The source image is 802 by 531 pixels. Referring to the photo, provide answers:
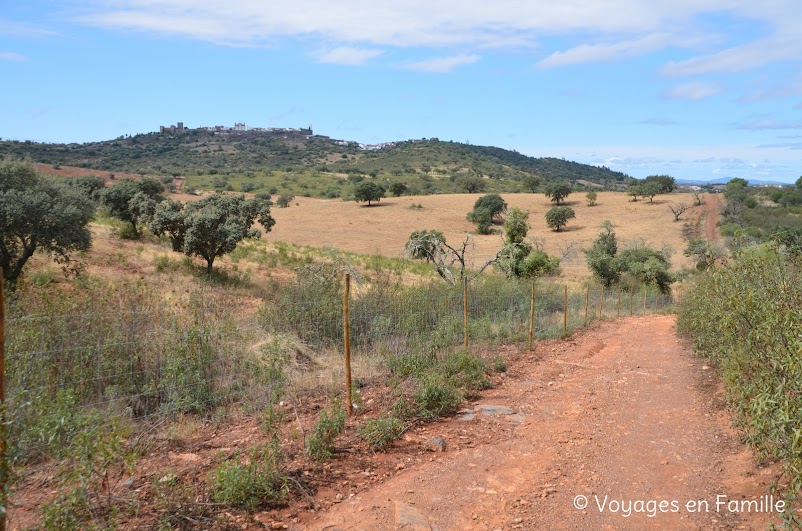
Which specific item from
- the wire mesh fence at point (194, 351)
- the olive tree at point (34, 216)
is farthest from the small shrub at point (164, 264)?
the wire mesh fence at point (194, 351)

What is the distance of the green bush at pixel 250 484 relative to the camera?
16.2ft

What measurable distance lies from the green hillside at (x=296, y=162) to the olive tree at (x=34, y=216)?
62219 mm

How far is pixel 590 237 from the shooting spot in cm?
5988

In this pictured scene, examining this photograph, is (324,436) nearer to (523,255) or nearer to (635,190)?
(523,255)

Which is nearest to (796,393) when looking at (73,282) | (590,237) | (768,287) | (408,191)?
(768,287)

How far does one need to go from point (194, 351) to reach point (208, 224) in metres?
15.2

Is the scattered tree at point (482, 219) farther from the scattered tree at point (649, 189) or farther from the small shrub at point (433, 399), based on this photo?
the small shrub at point (433, 399)

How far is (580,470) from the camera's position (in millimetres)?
6250

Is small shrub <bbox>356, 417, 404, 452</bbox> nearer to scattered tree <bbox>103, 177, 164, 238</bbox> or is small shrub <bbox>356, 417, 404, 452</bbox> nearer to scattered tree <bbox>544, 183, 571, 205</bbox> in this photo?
scattered tree <bbox>103, 177, 164, 238</bbox>

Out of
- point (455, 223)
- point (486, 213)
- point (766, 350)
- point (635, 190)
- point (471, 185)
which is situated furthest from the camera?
point (471, 185)

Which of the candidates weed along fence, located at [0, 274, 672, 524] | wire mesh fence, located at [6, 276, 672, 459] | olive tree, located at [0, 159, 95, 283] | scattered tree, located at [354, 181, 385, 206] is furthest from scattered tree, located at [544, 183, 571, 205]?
weed along fence, located at [0, 274, 672, 524]

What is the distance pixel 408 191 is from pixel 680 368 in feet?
266

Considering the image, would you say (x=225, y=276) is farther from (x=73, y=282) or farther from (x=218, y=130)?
(x=218, y=130)

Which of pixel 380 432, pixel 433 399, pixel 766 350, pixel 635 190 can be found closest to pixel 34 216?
pixel 433 399
